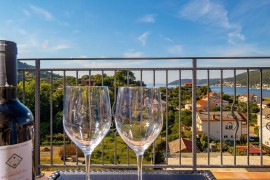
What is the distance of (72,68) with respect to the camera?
2.70 metres

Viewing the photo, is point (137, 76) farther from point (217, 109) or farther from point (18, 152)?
point (18, 152)

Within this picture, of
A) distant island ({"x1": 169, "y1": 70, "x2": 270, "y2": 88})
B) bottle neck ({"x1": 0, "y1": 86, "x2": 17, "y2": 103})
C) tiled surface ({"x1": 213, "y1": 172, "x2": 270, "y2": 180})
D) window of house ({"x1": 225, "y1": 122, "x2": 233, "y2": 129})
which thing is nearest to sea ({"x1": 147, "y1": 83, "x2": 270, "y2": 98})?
distant island ({"x1": 169, "y1": 70, "x2": 270, "y2": 88})

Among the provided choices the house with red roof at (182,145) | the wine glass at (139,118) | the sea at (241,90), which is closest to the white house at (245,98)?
the sea at (241,90)

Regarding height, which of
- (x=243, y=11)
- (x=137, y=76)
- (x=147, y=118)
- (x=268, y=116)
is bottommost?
(x=268, y=116)

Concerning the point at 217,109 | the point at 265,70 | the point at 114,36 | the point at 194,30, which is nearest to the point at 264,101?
the point at 265,70

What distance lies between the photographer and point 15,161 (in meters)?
0.53

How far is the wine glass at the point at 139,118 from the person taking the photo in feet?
2.44

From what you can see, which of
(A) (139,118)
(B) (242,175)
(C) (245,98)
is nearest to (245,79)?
(C) (245,98)

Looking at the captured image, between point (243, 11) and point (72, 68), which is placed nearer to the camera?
point (72, 68)

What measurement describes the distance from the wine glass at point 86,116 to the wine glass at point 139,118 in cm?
5

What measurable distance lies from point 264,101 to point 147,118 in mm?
2507

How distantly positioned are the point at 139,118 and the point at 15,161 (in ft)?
1.08

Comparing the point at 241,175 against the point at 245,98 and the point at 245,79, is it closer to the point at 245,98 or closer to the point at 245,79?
the point at 245,98

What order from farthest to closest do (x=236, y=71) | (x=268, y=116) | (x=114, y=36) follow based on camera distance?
1. (x=114, y=36)
2. (x=268, y=116)
3. (x=236, y=71)
